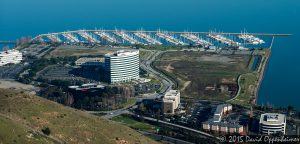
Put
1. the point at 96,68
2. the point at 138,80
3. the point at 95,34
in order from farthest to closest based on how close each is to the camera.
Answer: the point at 95,34 < the point at 96,68 < the point at 138,80

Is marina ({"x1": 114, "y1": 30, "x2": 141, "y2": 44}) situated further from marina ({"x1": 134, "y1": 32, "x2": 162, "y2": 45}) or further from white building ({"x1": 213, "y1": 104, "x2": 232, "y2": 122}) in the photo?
white building ({"x1": 213, "y1": 104, "x2": 232, "y2": 122})

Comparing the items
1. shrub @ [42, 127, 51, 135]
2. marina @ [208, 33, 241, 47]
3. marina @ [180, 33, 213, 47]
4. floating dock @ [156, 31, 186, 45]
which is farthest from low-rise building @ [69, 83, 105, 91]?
floating dock @ [156, 31, 186, 45]

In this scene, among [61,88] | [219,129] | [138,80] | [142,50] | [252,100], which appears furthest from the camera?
[142,50]

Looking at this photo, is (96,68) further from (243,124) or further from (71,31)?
(71,31)

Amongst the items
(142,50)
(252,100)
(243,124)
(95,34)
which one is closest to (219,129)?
(243,124)

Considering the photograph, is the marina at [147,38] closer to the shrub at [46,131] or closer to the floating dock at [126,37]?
the floating dock at [126,37]

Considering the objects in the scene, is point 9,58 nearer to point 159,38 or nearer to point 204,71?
point 204,71
